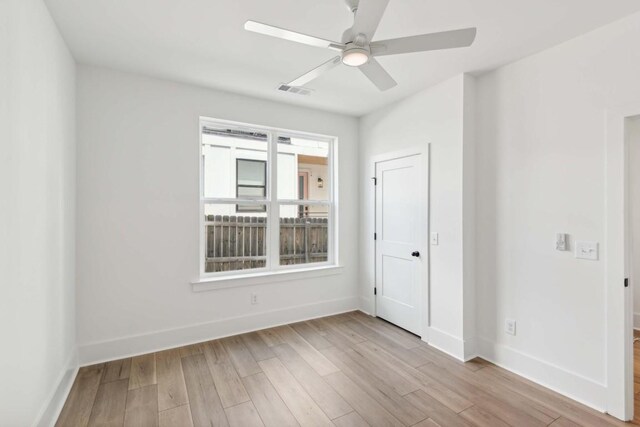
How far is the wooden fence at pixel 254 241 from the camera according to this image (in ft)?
11.4

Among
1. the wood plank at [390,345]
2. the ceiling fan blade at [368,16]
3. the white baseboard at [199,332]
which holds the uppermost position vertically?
the ceiling fan blade at [368,16]

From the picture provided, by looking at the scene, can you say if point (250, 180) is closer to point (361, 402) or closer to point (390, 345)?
point (390, 345)

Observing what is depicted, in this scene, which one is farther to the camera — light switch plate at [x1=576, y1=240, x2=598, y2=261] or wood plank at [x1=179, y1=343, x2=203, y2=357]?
wood plank at [x1=179, y1=343, x2=203, y2=357]

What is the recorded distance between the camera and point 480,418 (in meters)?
2.03

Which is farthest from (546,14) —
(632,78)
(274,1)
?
(274,1)

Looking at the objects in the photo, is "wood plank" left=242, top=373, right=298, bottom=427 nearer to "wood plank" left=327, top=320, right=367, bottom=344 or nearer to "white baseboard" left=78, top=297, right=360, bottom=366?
"white baseboard" left=78, top=297, right=360, bottom=366

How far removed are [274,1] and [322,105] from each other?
190cm

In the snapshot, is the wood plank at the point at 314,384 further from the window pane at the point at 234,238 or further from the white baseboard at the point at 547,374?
the white baseboard at the point at 547,374

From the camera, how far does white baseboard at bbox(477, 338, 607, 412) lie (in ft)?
7.06

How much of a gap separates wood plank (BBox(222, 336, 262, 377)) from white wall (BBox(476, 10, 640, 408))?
2.19m

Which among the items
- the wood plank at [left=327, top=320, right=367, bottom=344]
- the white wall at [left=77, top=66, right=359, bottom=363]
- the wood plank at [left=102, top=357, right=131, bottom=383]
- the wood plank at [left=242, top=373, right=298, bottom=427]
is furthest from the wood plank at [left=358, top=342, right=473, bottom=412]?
the wood plank at [left=102, top=357, right=131, bottom=383]

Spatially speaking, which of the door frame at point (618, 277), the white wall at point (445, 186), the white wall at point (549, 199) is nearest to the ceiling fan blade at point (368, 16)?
the white wall at point (445, 186)

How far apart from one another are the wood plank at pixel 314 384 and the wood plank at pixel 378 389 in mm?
247

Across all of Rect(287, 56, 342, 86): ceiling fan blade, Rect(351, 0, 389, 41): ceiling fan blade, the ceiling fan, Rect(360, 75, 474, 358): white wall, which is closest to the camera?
Rect(351, 0, 389, 41): ceiling fan blade
